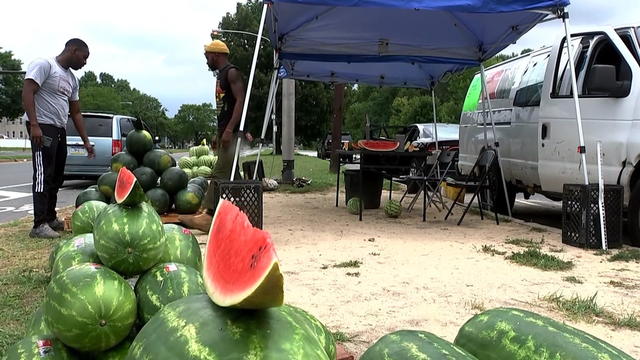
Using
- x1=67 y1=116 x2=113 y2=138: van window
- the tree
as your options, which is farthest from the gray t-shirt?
the tree

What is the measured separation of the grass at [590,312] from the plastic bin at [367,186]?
500 centimetres

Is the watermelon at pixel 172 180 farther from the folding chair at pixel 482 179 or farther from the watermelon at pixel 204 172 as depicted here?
the watermelon at pixel 204 172

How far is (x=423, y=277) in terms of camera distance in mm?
4473

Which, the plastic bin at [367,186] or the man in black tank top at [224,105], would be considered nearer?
the man in black tank top at [224,105]

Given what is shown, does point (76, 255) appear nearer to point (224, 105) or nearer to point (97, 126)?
point (224, 105)

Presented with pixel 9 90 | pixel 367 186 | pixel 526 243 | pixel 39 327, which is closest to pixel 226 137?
pixel 367 186

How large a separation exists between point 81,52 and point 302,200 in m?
4.93

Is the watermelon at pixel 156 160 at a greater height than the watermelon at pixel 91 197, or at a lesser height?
greater

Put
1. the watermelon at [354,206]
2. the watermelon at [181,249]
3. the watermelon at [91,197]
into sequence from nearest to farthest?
the watermelon at [181,249]
the watermelon at [91,197]
the watermelon at [354,206]

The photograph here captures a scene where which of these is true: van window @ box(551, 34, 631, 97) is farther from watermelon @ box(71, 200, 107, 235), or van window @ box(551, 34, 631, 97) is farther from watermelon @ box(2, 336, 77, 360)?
watermelon @ box(2, 336, 77, 360)

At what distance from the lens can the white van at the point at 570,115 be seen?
18.9ft

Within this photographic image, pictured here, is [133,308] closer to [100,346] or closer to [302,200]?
[100,346]

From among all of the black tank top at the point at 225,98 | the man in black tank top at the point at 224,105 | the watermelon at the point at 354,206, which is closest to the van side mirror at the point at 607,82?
the watermelon at the point at 354,206

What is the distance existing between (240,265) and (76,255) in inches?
54.8
